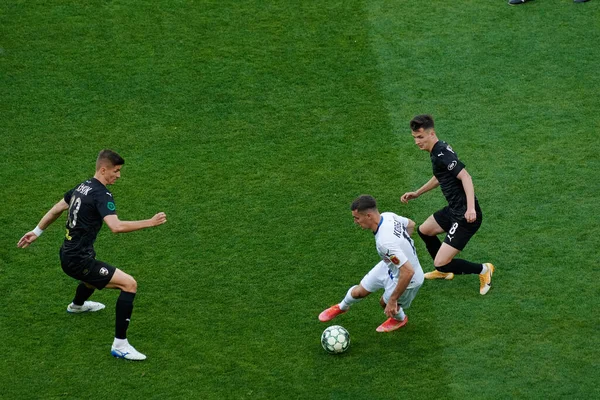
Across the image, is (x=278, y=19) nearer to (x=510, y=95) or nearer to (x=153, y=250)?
(x=510, y=95)

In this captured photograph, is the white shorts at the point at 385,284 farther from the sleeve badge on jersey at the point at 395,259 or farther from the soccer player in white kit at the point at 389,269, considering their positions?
the sleeve badge on jersey at the point at 395,259

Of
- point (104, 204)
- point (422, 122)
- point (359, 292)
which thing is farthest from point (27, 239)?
point (422, 122)

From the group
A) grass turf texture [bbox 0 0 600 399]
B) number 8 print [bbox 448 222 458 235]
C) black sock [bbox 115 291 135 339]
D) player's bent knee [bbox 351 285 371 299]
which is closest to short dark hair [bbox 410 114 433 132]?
number 8 print [bbox 448 222 458 235]

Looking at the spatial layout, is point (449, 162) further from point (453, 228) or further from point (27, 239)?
point (27, 239)

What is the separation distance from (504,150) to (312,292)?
394cm

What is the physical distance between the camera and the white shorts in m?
9.27

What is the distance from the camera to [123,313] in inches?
360

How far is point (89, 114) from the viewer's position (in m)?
13.6

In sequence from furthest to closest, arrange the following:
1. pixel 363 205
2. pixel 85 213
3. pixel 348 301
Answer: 1. pixel 348 301
2. pixel 85 213
3. pixel 363 205

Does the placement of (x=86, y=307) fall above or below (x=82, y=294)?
below

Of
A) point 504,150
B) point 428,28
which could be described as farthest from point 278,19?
point 504,150

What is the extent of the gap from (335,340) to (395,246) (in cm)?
117

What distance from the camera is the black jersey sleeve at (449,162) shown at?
9508 mm

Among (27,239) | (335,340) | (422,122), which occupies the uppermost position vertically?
(27,239)
